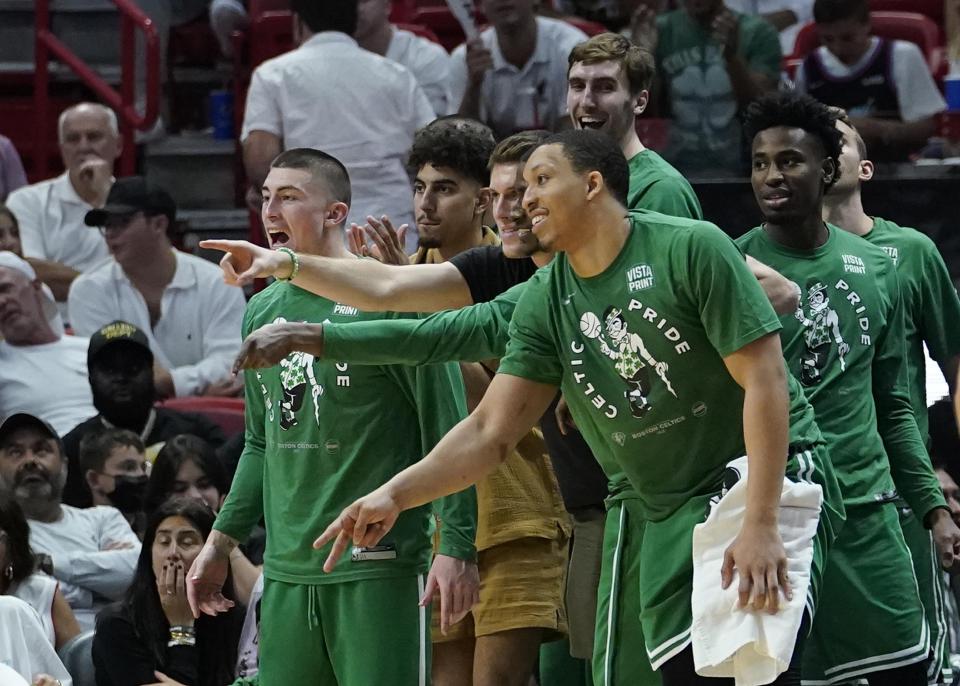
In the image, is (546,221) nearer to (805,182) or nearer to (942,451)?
(805,182)

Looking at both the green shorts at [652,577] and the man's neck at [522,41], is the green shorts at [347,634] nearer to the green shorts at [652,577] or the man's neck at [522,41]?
the green shorts at [652,577]

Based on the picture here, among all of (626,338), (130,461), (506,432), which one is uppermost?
(626,338)

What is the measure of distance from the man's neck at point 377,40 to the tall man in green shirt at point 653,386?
5.14 meters

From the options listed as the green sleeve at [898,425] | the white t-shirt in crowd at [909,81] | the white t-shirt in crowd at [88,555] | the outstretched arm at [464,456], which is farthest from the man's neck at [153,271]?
the outstretched arm at [464,456]

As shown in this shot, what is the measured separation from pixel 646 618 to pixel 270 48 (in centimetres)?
673

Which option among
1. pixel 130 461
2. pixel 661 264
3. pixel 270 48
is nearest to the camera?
pixel 661 264

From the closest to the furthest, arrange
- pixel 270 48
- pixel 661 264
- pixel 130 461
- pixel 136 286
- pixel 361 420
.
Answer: pixel 661 264
pixel 361 420
pixel 130 461
pixel 136 286
pixel 270 48

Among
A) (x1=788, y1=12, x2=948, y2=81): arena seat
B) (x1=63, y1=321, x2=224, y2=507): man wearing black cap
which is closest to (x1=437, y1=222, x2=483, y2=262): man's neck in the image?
(x1=63, y1=321, x2=224, y2=507): man wearing black cap

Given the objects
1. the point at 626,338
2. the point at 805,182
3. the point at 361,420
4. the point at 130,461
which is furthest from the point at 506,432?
the point at 130,461

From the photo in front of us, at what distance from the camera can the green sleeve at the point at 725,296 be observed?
3857 mm

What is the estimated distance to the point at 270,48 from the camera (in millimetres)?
10203

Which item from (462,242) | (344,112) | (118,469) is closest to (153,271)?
(344,112)

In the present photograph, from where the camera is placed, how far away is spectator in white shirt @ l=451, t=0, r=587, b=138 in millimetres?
8922

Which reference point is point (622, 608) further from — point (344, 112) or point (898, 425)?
point (344, 112)
